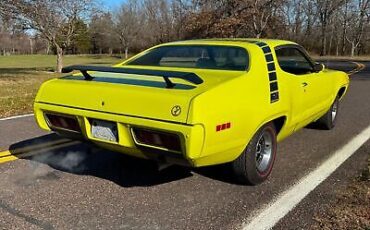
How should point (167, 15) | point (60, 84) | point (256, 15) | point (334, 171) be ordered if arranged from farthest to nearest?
point (167, 15), point (256, 15), point (334, 171), point (60, 84)

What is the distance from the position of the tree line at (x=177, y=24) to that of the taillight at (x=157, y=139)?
16254mm

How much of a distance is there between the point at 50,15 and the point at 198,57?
15.7m

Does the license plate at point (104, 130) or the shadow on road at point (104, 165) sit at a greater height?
the license plate at point (104, 130)

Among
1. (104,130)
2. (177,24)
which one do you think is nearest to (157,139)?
(104,130)

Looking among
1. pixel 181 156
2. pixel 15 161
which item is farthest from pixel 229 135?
pixel 15 161

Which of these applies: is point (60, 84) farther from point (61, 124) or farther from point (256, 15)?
point (256, 15)

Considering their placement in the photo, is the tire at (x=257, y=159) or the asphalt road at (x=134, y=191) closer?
the asphalt road at (x=134, y=191)

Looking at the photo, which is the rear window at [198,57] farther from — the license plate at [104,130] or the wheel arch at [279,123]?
the license plate at [104,130]

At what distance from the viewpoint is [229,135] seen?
3.49 metres

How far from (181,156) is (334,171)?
2117 mm

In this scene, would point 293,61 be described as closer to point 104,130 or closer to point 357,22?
point 104,130

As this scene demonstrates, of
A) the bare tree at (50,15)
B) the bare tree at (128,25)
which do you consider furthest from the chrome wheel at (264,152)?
the bare tree at (128,25)

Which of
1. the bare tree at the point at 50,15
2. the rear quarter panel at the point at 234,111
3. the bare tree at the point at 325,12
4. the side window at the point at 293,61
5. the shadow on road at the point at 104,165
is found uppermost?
the bare tree at the point at 325,12

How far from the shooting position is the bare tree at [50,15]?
17.8 metres
